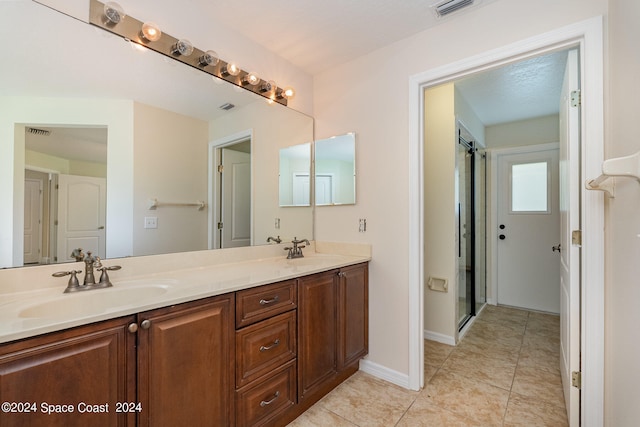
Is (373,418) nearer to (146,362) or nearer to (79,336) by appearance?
(146,362)

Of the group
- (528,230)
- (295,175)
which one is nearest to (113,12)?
(295,175)

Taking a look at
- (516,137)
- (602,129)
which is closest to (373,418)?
(602,129)

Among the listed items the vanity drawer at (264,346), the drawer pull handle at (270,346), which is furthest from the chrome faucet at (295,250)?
the drawer pull handle at (270,346)

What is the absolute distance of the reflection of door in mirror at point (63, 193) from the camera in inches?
48.4

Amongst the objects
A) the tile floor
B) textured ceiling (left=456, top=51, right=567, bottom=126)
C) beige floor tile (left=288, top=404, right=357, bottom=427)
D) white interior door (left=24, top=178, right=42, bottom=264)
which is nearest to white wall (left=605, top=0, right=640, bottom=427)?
the tile floor

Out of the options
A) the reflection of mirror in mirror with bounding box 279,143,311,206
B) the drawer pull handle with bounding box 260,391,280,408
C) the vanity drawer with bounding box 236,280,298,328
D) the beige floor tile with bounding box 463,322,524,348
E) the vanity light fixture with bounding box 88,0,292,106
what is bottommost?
the beige floor tile with bounding box 463,322,524,348

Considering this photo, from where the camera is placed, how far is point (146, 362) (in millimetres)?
1018

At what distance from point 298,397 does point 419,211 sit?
4.53 ft

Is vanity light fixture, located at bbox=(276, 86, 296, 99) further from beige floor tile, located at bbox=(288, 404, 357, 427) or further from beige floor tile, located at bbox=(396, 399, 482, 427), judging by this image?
beige floor tile, located at bbox=(396, 399, 482, 427)

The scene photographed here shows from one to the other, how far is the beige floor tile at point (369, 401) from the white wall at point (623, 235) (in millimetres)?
1002

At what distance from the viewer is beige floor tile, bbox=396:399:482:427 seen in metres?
1.61

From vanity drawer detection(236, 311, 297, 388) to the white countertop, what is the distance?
23 centimetres

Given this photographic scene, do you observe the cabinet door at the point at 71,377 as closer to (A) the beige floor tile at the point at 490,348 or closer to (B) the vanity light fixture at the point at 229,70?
(B) the vanity light fixture at the point at 229,70

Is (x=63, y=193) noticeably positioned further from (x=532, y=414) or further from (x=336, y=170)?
(x=532, y=414)
